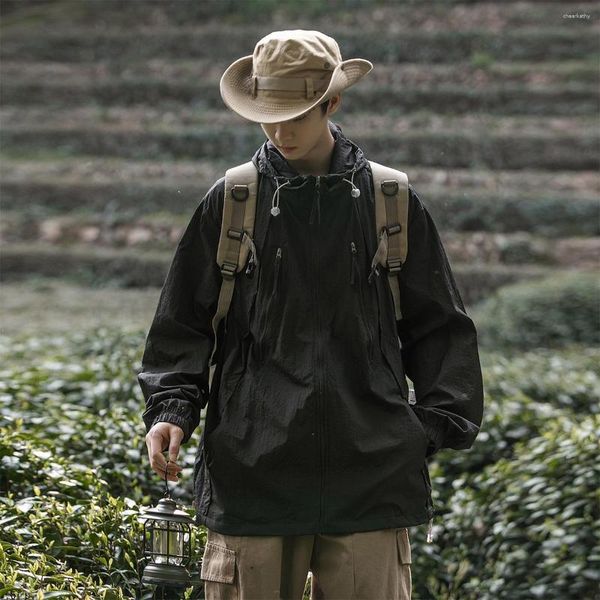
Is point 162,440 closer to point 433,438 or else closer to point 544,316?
point 433,438

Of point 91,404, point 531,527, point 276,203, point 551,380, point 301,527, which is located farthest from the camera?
point 551,380

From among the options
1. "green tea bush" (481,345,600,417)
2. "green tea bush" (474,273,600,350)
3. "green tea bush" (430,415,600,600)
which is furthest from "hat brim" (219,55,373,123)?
"green tea bush" (474,273,600,350)

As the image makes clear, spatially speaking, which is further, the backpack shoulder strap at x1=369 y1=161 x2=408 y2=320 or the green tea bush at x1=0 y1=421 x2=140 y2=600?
the green tea bush at x1=0 y1=421 x2=140 y2=600

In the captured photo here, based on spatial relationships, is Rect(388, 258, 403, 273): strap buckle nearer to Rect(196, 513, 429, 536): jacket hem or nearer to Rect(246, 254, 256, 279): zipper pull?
Rect(246, 254, 256, 279): zipper pull

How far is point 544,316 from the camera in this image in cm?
839

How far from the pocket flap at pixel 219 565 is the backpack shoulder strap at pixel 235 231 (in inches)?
15.5

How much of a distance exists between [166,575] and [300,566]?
11.7 inches

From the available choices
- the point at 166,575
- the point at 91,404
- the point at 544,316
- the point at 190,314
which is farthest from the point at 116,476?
the point at 544,316

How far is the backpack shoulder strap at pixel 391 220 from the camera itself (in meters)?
2.30

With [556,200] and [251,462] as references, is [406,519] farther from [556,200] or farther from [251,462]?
[556,200]

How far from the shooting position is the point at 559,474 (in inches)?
155

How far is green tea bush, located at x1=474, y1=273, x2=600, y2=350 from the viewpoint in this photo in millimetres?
8234

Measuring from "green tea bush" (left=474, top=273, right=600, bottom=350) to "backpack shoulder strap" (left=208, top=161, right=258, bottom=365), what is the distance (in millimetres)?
6015

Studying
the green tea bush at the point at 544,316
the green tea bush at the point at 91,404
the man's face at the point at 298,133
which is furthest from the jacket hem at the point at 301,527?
the green tea bush at the point at 544,316
